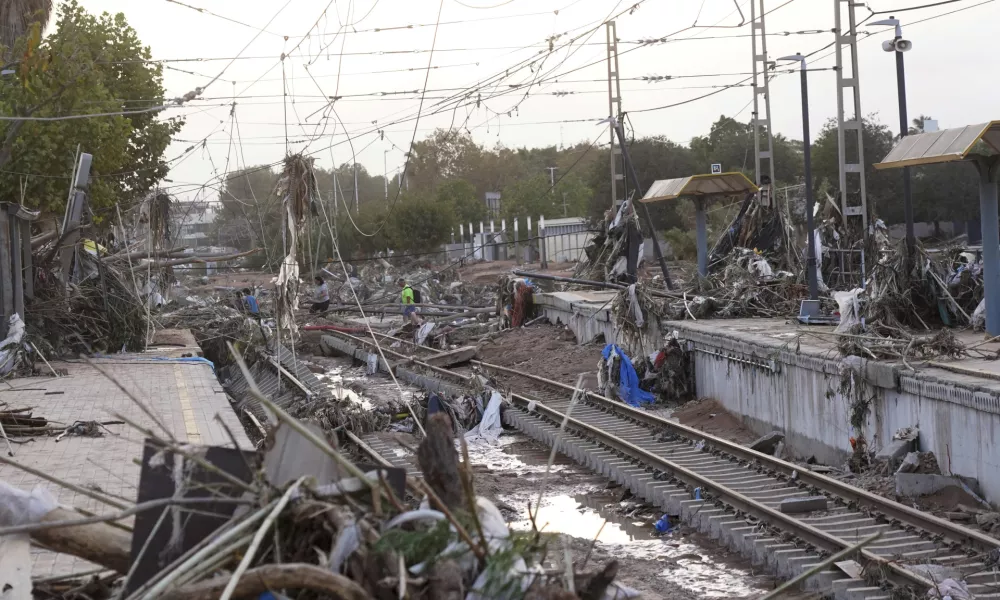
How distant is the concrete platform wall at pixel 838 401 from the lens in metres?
11.0

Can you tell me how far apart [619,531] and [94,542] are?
24.4 feet

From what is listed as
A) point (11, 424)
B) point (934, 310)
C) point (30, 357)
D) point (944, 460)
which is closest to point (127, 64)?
point (30, 357)

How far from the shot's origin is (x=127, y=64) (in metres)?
31.0

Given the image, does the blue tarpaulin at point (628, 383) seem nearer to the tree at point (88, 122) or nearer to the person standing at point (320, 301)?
the tree at point (88, 122)

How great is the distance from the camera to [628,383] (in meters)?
19.5

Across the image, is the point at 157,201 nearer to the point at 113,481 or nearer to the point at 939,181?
the point at 113,481

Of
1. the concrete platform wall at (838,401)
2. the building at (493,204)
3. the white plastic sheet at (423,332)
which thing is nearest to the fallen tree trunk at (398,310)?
the white plastic sheet at (423,332)

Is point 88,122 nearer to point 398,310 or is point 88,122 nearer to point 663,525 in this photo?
point 398,310

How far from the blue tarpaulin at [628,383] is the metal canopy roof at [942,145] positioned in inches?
242

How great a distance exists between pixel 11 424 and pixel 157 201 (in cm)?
978

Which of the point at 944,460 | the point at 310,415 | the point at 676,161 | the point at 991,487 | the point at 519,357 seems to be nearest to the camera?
the point at 991,487

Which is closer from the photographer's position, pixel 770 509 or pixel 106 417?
pixel 770 509

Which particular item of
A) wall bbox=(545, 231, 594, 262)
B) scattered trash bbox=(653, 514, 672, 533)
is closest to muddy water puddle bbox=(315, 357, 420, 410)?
scattered trash bbox=(653, 514, 672, 533)

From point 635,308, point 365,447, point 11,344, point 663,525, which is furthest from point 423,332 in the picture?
point 663,525
